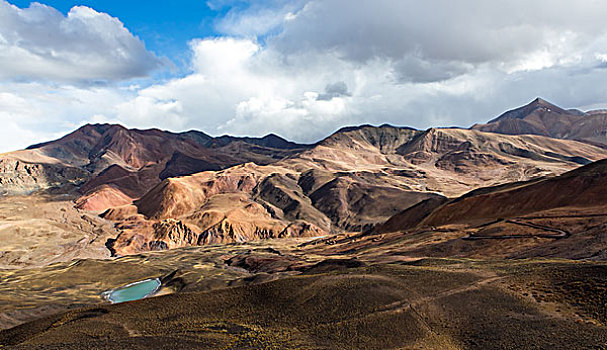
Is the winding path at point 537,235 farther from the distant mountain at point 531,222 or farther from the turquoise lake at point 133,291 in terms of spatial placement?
the turquoise lake at point 133,291

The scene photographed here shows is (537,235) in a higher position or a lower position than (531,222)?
lower

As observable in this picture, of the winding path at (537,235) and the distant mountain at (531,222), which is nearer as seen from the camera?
the distant mountain at (531,222)

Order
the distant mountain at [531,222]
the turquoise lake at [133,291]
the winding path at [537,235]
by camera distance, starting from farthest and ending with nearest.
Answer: the turquoise lake at [133,291]
the winding path at [537,235]
the distant mountain at [531,222]

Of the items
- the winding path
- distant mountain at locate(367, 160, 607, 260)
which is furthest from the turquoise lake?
the winding path

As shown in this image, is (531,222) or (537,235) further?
(531,222)

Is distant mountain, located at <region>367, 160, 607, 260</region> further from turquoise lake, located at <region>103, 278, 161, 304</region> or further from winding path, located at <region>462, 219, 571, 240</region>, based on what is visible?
turquoise lake, located at <region>103, 278, 161, 304</region>

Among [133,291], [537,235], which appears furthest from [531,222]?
[133,291]

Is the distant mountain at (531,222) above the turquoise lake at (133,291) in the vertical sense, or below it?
above

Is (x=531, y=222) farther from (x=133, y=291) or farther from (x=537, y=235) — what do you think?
(x=133, y=291)

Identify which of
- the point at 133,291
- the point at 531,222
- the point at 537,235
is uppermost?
the point at 531,222

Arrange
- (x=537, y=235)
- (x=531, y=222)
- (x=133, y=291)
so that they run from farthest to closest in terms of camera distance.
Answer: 1. (x=133, y=291)
2. (x=531, y=222)
3. (x=537, y=235)

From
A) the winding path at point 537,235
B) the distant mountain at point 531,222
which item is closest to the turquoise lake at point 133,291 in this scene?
the distant mountain at point 531,222
